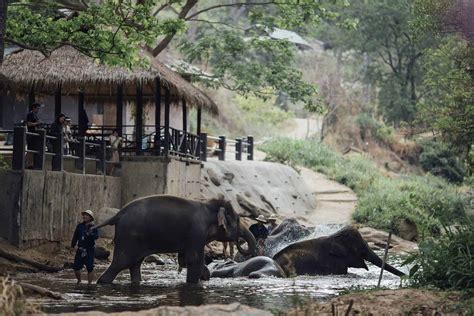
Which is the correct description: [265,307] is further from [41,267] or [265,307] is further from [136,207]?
[41,267]

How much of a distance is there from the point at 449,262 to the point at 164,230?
6341 mm

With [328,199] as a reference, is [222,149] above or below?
above

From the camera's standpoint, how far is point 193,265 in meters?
19.1

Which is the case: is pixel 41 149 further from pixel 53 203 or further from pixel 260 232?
pixel 260 232

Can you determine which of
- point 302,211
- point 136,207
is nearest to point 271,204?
point 302,211

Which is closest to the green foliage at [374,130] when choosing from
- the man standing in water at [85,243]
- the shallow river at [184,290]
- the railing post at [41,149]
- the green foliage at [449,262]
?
the shallow river at [184,290]

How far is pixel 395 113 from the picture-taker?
188 ft

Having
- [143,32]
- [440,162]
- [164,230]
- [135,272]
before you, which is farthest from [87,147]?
[440,162]

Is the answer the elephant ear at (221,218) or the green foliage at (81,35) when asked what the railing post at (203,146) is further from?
the elephant ear at (221,218)

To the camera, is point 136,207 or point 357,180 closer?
point 136,207

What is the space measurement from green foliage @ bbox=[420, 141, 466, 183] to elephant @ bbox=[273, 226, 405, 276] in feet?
100

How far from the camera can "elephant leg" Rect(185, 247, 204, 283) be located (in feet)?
62.8

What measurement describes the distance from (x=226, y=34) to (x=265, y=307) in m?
22.0

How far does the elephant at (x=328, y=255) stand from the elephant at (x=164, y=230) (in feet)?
7.08
